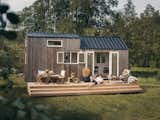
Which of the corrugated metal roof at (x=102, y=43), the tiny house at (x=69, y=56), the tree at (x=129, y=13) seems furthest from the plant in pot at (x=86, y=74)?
the tree at (x=129, y=13)

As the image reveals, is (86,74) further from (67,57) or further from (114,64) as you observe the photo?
(114,64)

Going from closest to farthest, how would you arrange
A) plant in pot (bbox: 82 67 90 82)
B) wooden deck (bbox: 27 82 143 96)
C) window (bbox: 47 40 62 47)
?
wooden deck (bbox: 27 82 143 96) → plant in pot (bbox: 82 67 90 82) → window (bbox: 47 40 62 47)

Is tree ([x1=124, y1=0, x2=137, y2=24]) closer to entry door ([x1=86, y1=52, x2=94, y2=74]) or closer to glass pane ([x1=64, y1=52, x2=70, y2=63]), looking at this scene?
entry door ([x1=86, y1=52, x2=94, y2=74])

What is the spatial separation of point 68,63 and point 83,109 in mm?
6144

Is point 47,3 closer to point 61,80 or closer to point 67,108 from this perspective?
point 61,80

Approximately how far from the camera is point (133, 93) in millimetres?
18562

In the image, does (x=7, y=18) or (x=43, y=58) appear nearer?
(x=7, y=18)

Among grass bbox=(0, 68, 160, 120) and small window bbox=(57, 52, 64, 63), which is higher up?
small window bbox=(57, 52, 64, 63)

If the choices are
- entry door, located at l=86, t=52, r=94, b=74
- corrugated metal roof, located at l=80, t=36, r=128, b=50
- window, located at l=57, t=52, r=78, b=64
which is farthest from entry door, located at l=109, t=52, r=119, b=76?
window, located at l=57, t=52, r=78, b=64

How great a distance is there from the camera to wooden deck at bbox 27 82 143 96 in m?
16.8

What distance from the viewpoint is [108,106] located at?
1559 cm

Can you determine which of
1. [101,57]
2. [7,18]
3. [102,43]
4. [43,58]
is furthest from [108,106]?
[7,18]

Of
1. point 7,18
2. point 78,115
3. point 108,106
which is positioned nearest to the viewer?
point 7,18

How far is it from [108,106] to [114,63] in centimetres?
671
